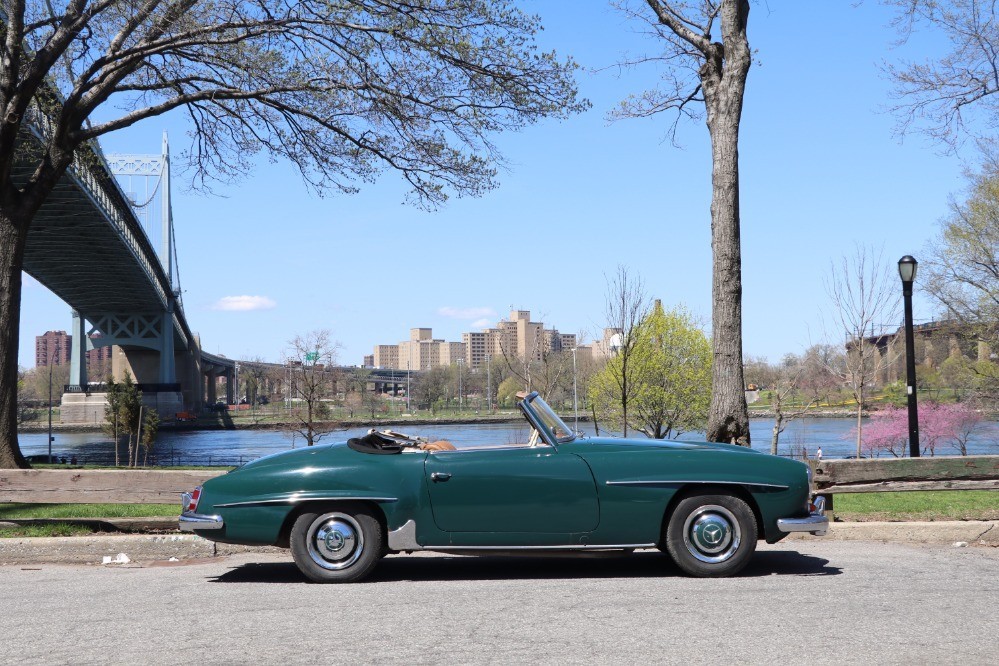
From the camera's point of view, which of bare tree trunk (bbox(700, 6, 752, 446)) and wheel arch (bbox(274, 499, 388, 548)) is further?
bare tree trunk (bbox(700, 6, 752, 446))

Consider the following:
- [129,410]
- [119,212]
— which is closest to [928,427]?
[129,410]

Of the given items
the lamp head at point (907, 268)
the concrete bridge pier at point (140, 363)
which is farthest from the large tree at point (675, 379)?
the concrete bridge pier at point (140, 363)

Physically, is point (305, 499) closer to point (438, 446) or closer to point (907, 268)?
point (438, 446)

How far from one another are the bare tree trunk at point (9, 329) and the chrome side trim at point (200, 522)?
20.2 feet

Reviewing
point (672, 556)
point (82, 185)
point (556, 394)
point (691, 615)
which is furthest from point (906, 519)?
point (556, 394)

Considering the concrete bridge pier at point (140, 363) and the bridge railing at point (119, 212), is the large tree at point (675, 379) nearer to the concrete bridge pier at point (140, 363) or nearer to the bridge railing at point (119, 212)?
the bridge railing at point (119, 212)

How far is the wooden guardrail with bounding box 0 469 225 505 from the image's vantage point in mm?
7562

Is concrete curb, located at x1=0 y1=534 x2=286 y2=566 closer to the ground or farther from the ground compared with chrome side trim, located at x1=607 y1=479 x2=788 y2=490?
closer to the ground

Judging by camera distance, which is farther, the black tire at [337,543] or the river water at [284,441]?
the river water at [284,441]

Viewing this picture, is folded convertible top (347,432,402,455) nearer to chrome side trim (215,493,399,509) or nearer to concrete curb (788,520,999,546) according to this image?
chrome side trim (215,493,399,509)

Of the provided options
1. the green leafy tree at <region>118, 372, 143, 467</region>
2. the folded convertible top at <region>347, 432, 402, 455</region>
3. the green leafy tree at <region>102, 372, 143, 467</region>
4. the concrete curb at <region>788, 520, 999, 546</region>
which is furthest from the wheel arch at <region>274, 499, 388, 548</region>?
the green leafy tree at <region>118, 372, 143, 467</region>

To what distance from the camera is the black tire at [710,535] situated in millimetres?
5762

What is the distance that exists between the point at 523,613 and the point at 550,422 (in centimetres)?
150

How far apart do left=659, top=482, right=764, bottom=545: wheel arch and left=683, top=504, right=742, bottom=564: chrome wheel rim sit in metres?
0.10
